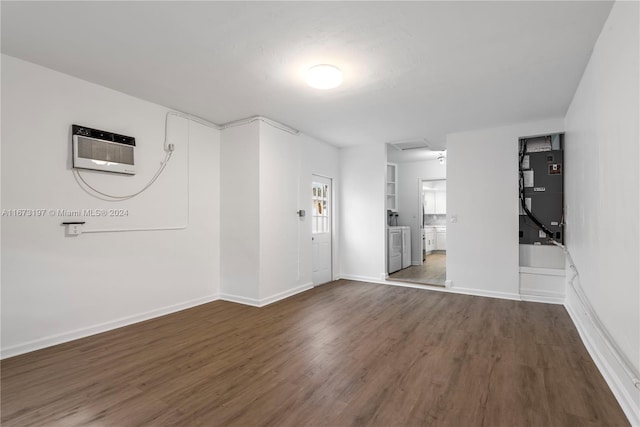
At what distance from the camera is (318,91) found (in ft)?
11.8

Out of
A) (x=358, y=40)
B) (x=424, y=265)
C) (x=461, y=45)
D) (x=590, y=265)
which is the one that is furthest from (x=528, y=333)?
(x=424, y=265)

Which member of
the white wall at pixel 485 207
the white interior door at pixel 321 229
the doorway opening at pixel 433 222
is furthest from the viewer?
the doorway opening at pixel 433 222

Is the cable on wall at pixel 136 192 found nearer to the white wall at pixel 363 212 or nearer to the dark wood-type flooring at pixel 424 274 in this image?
the white wall at pixel 363 212

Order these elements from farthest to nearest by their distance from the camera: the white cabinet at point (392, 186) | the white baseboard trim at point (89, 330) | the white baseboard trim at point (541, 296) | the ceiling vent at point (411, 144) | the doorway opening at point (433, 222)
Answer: the doorway opening at point (433, 222) → the white cabinet at point (392, 186) → the ceiling vent at point (411, 144) → the white baseboard trim at point (541, 296) → the white baseboard trim at point (89, 330)

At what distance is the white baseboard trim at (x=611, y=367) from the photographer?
192 centimetres

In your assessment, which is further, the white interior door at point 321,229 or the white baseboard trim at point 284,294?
the white interior door at point 321,229

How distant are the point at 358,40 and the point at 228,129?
282cm

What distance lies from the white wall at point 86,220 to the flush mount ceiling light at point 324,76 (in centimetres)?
221

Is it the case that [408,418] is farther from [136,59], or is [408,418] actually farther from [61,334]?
[136,59]

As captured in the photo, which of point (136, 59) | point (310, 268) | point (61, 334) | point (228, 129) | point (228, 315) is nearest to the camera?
point (136, 59)

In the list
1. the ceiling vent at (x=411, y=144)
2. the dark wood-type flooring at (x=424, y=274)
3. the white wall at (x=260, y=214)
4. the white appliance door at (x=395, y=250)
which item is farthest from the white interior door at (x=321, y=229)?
the ceiling vent at (x=411, y=144)

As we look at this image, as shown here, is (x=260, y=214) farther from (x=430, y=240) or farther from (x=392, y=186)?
(x=430, y=240)

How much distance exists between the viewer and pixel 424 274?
262 inches

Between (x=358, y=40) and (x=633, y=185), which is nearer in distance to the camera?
(x=633, y=185)
